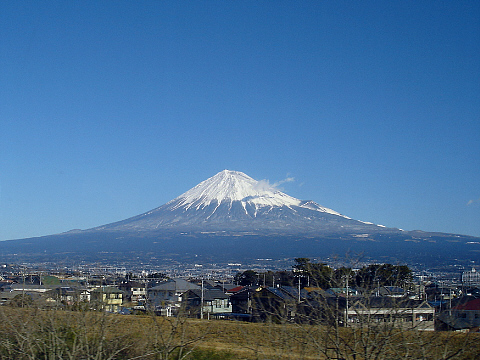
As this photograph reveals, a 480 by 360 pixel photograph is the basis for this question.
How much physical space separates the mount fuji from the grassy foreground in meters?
56.2

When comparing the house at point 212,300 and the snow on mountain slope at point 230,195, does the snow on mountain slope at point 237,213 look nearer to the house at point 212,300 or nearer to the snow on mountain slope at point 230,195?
the snow on mountain slope at point 230,195

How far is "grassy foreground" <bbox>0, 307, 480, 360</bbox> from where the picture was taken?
570cm

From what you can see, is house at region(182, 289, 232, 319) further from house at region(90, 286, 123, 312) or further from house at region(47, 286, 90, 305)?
house at region(90, 286, 123, 312)

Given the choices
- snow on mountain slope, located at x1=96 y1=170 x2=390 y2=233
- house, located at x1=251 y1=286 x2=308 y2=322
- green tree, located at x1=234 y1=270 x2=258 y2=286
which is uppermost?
snow on mountain slope, located at x1=96 y1=170 x2=390 y2=233

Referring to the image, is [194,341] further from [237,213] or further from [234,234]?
[237,213]

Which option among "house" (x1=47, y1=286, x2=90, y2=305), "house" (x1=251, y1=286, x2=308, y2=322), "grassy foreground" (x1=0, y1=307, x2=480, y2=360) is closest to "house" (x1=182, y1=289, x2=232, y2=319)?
"house" (x1=251, y1=286, x2=308, y2=322)

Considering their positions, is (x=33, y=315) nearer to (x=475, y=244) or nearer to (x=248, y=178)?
(x=475, y=244)

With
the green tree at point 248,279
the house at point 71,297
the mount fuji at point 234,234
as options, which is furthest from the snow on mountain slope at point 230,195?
the house at point 71,297

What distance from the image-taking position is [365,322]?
561 cm

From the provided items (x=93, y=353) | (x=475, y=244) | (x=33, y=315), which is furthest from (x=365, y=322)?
(x=475, y=244)

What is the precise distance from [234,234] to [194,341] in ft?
291

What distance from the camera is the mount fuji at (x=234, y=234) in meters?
73.9

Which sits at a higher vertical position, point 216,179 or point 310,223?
point 216,179

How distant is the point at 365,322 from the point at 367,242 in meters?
78.8
